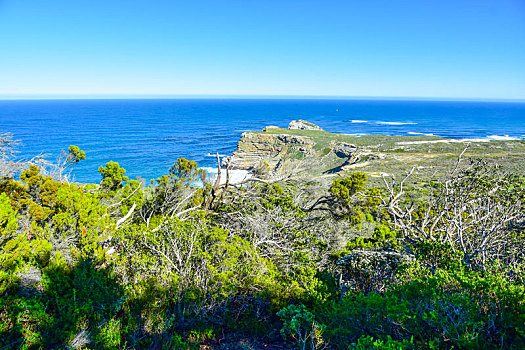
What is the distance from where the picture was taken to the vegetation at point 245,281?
420 centimetres

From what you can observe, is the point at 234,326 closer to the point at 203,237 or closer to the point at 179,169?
the point at 203,237

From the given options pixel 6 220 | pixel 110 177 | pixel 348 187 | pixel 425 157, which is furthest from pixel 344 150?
pixel 6 220

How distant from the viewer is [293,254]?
772 centimetres

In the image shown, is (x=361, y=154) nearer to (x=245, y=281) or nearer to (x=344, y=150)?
(x=344, y=150)

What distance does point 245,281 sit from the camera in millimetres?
6246

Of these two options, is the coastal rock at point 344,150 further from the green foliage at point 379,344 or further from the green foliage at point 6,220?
the green foliage at point 6,220

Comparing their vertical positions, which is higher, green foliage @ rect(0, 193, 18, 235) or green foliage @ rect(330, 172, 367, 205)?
green foliage @ rect(0, 193, 18, 235)

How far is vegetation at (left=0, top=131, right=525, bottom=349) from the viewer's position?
4203 millimetres

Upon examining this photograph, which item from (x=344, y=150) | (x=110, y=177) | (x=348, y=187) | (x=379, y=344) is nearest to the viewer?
(x=379, y=344)

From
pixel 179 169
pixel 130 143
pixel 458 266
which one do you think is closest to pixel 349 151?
pixel 179 169

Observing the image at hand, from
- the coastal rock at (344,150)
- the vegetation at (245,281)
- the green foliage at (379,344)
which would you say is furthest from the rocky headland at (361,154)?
the green foliage at (379,344)

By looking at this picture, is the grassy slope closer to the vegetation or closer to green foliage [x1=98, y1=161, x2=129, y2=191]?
the vegetation

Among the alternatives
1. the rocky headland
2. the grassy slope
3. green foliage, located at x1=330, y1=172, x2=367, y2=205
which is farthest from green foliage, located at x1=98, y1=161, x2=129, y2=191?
the grassy slope

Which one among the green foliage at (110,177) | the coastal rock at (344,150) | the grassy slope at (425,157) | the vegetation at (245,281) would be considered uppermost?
the green foliage at (110,177)
